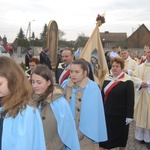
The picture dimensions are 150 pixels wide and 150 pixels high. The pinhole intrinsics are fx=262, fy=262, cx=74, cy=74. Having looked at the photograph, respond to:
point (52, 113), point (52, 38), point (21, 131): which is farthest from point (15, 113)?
point (52, 38)

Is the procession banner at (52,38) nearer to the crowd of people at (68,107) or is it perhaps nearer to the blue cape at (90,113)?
the crowd of people at (68,107)

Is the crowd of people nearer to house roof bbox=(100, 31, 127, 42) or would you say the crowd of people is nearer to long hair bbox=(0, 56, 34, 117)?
long hair bbox=(0, 56, 34, 117)

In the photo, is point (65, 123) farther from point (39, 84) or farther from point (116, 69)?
point (116, 69)

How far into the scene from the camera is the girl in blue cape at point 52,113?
2.54 m

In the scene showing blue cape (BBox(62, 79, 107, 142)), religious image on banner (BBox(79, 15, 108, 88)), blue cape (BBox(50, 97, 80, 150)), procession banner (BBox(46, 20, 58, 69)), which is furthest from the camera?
procession banner (BBox(46, 20, 58, 69))

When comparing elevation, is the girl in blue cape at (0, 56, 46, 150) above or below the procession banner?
below

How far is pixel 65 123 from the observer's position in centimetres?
256

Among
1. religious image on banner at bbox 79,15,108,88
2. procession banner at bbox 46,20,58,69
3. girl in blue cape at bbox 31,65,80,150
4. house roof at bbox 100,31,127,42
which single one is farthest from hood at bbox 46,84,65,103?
house roof at bbox 100,31,127,42

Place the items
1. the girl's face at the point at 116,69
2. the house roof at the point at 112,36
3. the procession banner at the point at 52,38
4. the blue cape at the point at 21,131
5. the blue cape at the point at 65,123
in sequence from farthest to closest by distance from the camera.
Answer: the house roof at the point at 112,36
the procession banner at the point at 52,38
the girl's face at the point at 116,69
the blue cape at the point at 65,123
the blue cape at the point at 21,131

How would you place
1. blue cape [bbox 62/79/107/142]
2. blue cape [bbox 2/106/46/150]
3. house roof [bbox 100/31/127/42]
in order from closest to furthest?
blue cape [bbox 2/106/46/150] < blue cape [bbox 62/79/107/142] < house roof [bbox 100/31/127/42]

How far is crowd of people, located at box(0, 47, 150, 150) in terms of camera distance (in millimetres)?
1727

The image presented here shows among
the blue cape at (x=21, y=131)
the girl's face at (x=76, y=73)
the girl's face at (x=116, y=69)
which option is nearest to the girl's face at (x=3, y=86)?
the blue cape at (x=21, y=131)

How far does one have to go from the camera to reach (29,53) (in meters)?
12.7

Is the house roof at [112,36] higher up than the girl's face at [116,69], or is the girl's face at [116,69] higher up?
the house roof at [112,36]
